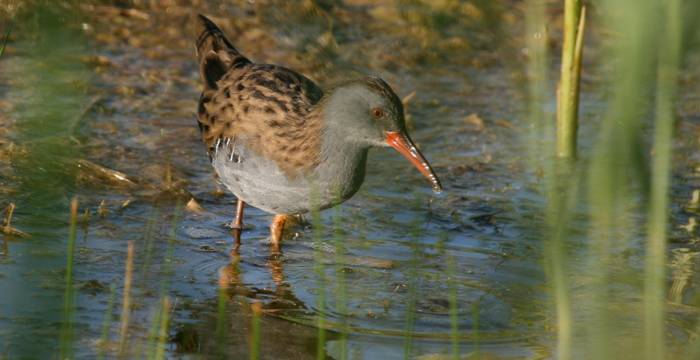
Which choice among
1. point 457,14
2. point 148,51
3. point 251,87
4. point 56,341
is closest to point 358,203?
point 251,87

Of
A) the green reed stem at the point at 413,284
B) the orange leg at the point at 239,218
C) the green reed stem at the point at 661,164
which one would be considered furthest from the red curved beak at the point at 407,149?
the green reed stem at the point at 661,164

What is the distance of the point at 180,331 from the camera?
430 cm

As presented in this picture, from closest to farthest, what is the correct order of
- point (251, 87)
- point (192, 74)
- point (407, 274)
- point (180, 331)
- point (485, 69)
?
point (180, 331) → point (407, 274) → point (251, 87) → point (192, 74) → point (485, 69)

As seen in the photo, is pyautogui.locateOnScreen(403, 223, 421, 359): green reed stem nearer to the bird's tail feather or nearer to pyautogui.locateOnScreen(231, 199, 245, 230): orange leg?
pyautogui.locateOnScreen(231, 199, 245, 230): orange leg

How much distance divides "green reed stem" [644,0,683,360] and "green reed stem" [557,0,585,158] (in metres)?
3.83

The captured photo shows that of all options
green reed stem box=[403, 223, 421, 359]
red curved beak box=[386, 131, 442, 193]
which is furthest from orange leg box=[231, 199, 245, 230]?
green reed stem box=[403, 223, 421, 359]

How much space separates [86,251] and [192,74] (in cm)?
328

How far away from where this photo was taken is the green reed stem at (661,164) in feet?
5.25

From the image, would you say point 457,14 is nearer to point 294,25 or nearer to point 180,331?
point 294,25

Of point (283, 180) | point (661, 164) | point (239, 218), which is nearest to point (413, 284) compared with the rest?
point (661, 164)

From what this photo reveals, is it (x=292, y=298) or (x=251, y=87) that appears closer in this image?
(x=292, y=298)

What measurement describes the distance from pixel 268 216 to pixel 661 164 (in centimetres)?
460

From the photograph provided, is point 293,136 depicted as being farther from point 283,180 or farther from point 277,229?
point 277,229

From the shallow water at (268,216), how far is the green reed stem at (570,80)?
1.56 feet
